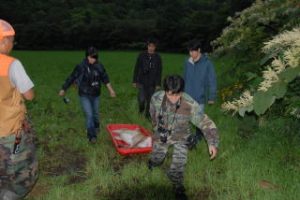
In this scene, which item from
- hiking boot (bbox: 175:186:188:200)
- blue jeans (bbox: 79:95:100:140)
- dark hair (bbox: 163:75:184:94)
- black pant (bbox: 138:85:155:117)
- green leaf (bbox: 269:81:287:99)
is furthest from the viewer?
black pant (bbox: 138:85:155:117)

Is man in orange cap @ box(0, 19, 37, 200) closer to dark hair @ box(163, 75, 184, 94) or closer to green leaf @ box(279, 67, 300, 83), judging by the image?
dark hair @ box(163, 75, 184, 94)

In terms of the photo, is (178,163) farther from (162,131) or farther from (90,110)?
(90,110)

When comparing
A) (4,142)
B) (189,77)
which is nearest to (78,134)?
(189,77)

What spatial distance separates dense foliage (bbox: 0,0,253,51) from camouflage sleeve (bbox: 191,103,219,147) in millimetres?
37025

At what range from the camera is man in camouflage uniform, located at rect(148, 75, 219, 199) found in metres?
5.63

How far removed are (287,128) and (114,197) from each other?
10.4 feet

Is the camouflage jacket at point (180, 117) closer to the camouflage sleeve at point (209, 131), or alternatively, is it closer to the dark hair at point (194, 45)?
the camouflage sleeve at point (209, 131)

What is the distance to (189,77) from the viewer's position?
26.5 feet

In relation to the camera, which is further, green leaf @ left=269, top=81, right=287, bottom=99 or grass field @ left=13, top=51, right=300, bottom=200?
grass field @ left=13, top=51, right=300, bottom=200

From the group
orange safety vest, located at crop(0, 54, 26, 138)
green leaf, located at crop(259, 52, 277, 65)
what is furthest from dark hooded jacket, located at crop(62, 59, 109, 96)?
green leaf, located at crop(259, 52, 277, 65)

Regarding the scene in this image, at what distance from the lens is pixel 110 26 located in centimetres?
6312

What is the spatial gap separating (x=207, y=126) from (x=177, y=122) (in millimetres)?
433

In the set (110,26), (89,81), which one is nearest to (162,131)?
(89,81)

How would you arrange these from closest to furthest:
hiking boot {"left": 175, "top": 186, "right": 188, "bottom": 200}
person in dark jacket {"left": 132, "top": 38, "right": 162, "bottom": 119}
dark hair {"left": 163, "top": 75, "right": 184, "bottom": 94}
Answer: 1. dark hair {"left": 163, "top": 75, "right": 184, "bottom": 94}
2. hiking boot {"left": 175, "top": 186, "right": 188, "bottom": 200}
3. person in dark jacket {"left": 132, "top": 38, "right": 162, "bottom": 119}
